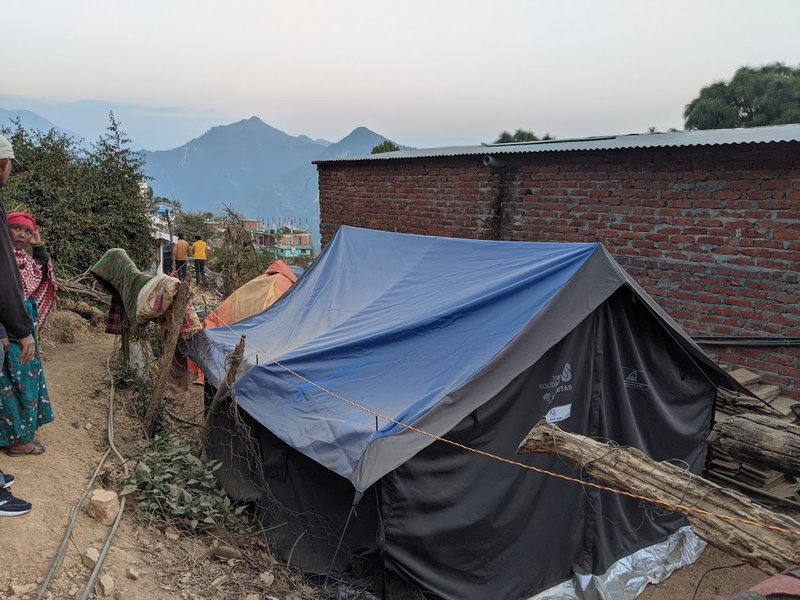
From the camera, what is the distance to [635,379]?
3.90 metres

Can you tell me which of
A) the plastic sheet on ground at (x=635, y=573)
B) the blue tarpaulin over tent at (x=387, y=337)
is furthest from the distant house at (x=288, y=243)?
the plastic sheet on ground at (x=635, y=573)

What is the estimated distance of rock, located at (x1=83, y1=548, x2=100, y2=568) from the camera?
8.61ft

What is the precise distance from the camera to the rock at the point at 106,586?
2.50 m

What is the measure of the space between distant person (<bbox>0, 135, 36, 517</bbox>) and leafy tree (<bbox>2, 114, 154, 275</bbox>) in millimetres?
4837

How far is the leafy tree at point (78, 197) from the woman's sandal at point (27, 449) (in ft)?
15.0

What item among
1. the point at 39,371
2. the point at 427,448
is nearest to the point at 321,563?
the point at 427,448

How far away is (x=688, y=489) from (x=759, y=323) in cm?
345

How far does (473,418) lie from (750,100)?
1930cm

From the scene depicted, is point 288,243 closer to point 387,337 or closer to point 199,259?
point 199,259

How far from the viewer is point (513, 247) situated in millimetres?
4500

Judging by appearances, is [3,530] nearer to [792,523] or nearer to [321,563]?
[321,563]

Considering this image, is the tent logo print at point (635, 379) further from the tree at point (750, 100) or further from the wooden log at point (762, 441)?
the tree at point (750, 100)

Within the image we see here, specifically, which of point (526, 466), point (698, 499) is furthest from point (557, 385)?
point (698, 499)

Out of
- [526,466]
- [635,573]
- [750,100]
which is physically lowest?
[635,573]
